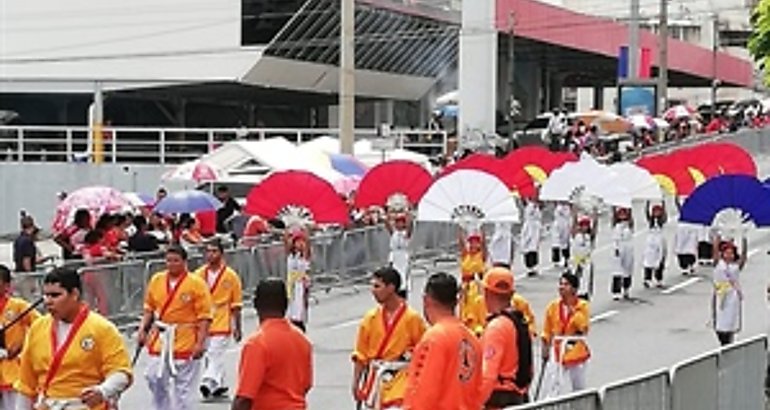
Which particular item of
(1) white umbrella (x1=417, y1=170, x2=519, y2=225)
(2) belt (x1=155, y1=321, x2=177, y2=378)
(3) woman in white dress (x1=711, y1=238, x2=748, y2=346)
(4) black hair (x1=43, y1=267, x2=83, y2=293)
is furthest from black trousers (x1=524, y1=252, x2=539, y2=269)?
(4) black hair (x1=43, y1=267, x2=83, y2=293)

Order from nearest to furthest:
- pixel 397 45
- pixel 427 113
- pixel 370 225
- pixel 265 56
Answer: pixel 370 225 → pixel 265 56 → pixel 397 45 → pixel 427 113

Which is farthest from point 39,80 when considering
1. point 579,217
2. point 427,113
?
point 579,217

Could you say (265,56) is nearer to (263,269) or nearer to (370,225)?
(370,225)

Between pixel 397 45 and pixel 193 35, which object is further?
pixel 397 45

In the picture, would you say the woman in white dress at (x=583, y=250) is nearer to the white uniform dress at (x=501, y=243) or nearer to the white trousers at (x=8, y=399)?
the white uniform dress at (x=501, y=243)

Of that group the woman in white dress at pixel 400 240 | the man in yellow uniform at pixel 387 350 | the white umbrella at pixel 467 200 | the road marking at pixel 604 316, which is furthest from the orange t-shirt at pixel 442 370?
the road marking at pixel 604 316

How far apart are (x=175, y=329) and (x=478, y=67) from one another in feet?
135

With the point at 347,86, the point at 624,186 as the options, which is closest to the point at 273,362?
the point at 624,186

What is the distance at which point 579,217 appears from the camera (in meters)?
26.5

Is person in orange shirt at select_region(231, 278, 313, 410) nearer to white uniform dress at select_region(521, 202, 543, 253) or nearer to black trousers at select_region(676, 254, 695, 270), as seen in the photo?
white uniform dress at select_region(521, 202, 543, 253)

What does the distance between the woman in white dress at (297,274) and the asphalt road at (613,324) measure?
57 cm

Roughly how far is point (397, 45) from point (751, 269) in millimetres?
34445

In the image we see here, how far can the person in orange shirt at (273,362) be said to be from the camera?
957 cm

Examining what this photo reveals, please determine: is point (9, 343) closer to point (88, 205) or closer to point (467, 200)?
point (467, 200)
